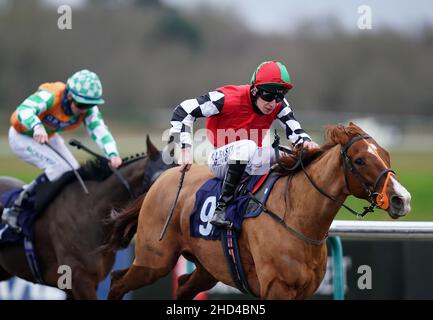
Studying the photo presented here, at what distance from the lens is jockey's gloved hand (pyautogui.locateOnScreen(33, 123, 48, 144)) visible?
19.7 ft

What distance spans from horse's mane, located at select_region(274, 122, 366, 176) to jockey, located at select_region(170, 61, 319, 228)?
112mm

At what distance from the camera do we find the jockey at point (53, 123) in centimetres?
620

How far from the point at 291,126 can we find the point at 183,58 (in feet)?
87.5

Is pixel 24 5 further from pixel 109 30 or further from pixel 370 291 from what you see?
pixel 370 291

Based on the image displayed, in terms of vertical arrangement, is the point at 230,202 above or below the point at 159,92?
above

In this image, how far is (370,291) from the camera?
6707mm

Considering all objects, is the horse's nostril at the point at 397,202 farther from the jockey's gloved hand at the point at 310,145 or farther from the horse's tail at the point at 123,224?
the horse's tail at the point at 123,224

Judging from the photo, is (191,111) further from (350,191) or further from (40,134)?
(40,134)

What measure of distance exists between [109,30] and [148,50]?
1.84 m

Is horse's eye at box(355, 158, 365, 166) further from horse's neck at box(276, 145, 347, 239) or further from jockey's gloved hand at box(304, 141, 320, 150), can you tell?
jockey's gloved hand at box(304, 141, 320, 150)

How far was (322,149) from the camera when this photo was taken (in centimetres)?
478

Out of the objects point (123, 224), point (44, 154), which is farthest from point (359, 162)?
point (44, 154)
